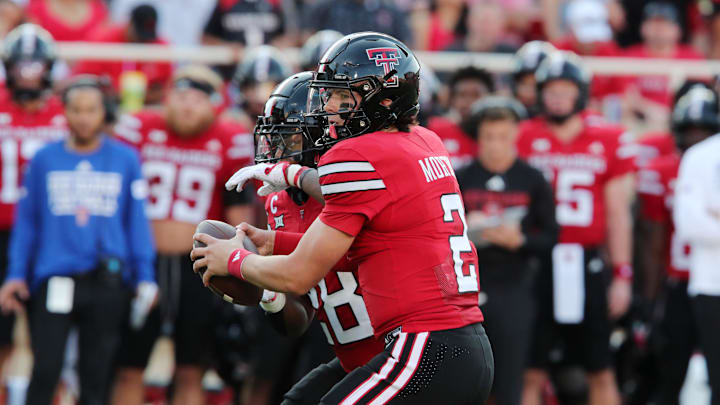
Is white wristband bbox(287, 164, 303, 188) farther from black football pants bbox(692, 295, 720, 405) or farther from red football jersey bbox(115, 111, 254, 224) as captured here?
red football jersey bbox(115, 111, 254, 224)

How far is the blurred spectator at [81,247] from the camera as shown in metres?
6.26

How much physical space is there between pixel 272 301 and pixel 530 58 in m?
3.92

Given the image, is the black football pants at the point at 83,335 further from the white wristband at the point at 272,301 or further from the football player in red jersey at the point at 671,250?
the football player in red jersey at the point at 671,250

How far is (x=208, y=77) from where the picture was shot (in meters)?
6.91

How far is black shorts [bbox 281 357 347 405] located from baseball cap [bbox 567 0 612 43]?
16.6 ft

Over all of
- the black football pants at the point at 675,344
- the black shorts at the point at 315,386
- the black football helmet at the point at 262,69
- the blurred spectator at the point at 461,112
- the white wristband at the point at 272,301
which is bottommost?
the black football pants at the point at 675,344

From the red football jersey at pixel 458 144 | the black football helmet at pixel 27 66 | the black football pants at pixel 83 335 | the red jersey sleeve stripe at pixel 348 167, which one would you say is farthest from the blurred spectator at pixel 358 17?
the red jersey sleeve stripe at pixel 348 167

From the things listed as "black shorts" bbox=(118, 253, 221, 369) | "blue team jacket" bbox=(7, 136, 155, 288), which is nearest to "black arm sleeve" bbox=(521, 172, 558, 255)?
"black shorts" bbox=(118, 253, 221, 369)

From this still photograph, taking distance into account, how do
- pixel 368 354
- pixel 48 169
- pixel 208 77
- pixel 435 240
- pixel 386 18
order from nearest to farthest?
pixel 435 240
pixel 368 354
pixel 48 169
pixel 208 77
pixel 386 18

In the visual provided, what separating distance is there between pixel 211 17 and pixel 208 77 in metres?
1.91

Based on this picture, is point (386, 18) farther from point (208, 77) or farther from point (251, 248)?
point (251, 248)

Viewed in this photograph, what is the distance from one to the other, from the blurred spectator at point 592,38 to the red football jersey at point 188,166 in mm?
2971

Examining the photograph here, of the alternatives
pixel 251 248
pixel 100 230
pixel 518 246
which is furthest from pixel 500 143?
pixel 251 248

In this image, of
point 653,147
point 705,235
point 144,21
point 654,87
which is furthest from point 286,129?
point 654,87
